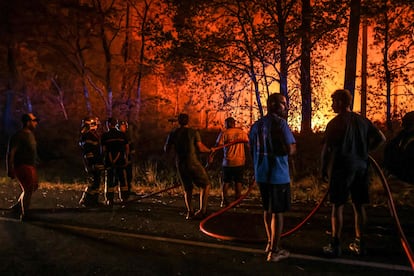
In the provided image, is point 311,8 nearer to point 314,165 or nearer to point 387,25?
point 387,25

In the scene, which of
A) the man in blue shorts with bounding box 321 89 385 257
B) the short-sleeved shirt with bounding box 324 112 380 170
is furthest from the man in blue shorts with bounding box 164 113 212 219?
the short-sleeved shirt with bounding box 324 112 380 170

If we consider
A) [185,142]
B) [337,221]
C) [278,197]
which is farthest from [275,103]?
[185,142]

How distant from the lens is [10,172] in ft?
25.1

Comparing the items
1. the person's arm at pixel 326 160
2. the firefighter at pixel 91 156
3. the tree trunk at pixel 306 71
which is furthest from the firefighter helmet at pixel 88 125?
the tree trunk at pixel 306 71

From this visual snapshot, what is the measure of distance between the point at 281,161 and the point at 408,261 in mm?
1822

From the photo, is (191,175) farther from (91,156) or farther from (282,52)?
(282,52)

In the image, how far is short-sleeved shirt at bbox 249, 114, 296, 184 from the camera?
16.6 feet

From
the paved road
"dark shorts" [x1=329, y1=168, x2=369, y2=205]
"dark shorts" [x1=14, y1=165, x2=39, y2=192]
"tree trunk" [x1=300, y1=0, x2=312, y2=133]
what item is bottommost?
the paved road

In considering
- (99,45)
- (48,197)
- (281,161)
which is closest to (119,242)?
(281,161)

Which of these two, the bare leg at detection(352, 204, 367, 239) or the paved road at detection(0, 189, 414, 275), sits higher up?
the bare leg at detection(352, 204, 367, 239)

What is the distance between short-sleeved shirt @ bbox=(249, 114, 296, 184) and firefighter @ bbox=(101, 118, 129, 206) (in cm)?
445

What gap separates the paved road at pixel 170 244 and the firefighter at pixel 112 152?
28.0 inches

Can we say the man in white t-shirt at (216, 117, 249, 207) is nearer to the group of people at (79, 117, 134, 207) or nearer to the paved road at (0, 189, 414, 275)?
the paved road at (0, 189, 414, 275)

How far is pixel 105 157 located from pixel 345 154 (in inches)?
209
